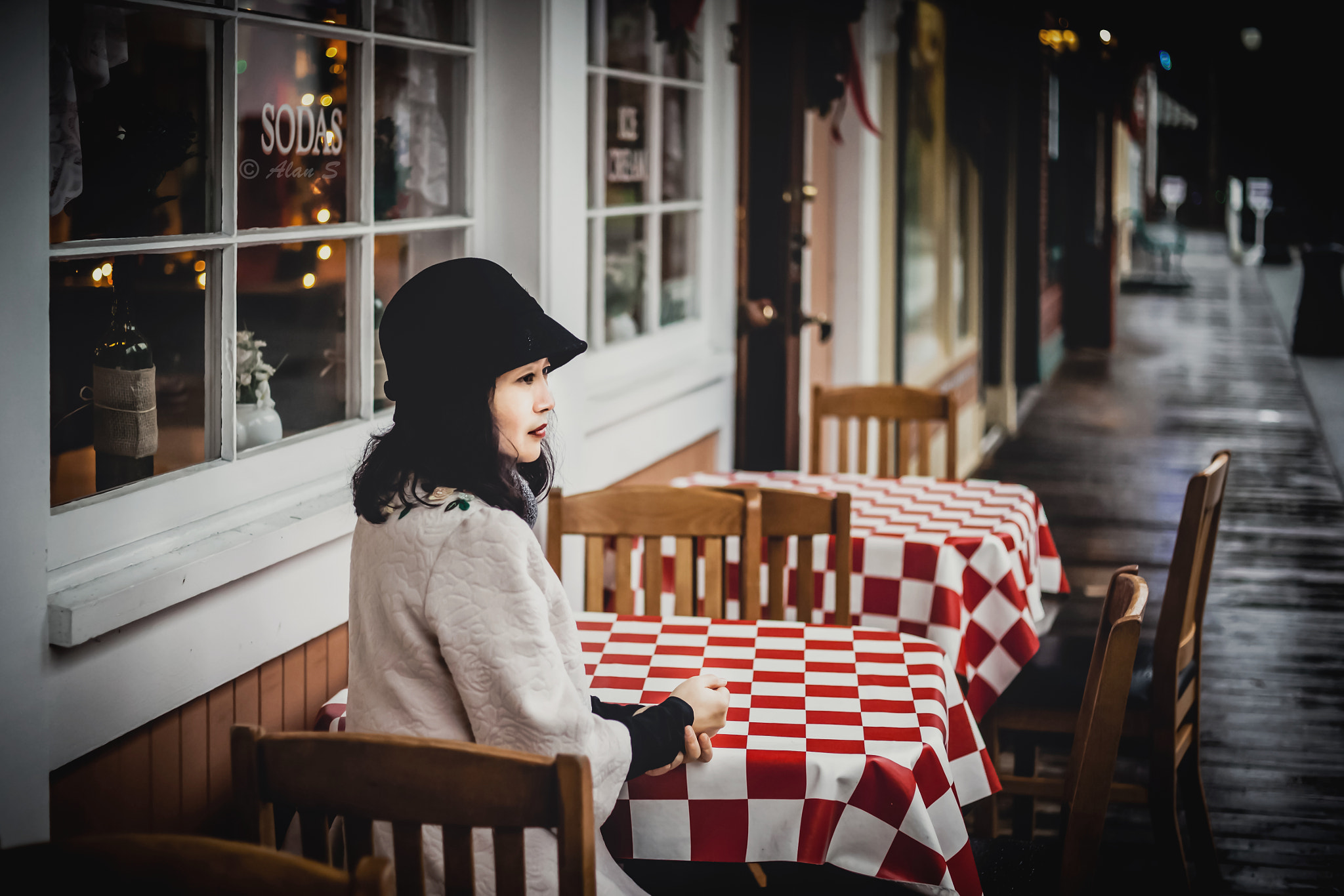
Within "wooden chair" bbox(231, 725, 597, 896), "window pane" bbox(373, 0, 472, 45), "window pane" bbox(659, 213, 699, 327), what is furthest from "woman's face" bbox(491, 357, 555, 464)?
"window pane" bbox(659, 213, 699, 327)

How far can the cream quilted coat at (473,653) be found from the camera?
1.36 meters

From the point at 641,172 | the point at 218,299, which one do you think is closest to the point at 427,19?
the point at 218,299

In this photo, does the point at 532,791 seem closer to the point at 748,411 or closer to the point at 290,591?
the point at 290,591

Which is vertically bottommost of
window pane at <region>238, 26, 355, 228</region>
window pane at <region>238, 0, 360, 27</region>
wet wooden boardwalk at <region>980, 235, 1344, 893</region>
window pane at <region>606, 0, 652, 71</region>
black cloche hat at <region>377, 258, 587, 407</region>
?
wet wooden boardwalk at <region>980, 235, 1344, 893</region>

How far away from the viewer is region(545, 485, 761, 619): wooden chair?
91.2 inches

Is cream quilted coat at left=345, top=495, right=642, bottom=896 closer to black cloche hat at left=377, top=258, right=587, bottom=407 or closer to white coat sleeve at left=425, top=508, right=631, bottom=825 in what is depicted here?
white coat sleeve at left=425, top=508, right=631, bottom=825

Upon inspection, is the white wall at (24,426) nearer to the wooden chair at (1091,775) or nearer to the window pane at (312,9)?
the window pane at (312,9)

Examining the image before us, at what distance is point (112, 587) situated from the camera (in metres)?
1.59

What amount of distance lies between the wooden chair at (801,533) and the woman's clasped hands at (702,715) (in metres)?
0.67

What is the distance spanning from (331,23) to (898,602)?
1570 millimetres

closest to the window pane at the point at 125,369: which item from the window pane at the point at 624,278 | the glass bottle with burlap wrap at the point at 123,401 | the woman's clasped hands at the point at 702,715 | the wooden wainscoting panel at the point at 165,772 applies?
the glass bottle with burlap wrap at the point at 123,401

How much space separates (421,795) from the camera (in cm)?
115

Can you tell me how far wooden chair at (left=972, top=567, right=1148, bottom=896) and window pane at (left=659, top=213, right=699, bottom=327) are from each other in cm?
201

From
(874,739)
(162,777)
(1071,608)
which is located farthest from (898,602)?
(1071,608)
